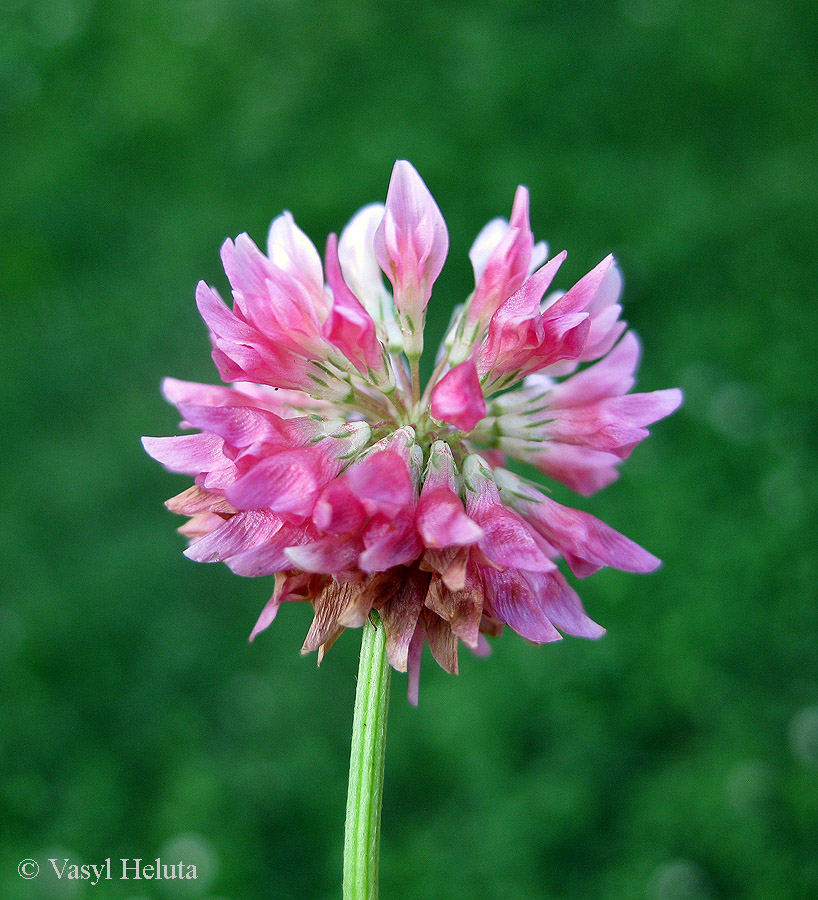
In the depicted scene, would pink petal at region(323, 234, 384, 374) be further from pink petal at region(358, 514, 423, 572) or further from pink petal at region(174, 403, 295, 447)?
pink petal at region(358, 514, 423, 572)

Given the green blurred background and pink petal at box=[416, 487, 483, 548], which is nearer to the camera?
pink petal at box=[416, 487, 483, 548]

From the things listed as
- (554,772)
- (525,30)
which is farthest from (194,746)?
(525,30)

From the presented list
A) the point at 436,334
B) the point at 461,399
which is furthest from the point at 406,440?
the point at 436,334

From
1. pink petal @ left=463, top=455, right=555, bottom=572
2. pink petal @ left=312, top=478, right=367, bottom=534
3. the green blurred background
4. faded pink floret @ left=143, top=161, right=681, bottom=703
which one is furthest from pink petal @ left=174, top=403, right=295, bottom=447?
the green blurred background

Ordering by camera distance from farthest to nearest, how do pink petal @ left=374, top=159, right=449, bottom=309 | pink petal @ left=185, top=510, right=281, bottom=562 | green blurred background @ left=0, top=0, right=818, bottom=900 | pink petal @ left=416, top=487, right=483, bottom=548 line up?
1. green blurred background @ left=0, top=0, right=818, bottom=900
2. pink petal @ left=374, top=159, right=449, bottom=309
3. pink petal @ left=185, top=510, right=281, bottom=562
4. pink petal @ left=416, top=487, right=483, bottom=548

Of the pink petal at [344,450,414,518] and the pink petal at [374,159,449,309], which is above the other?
the pink petal at [374,159,449,309]

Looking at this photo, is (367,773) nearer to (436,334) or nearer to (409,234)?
(409,234)
